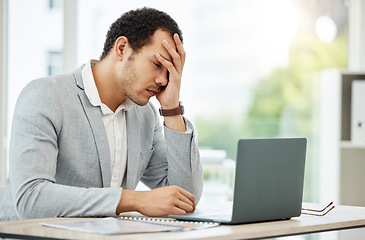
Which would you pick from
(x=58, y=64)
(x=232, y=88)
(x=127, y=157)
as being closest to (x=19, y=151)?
(x=127, y=157)

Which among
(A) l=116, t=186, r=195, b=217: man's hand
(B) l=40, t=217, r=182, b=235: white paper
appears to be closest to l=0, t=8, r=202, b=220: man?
(A) l=116, t=186, r=195, b=217: man's hand

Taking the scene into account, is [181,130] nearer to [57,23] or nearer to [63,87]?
[63,87]

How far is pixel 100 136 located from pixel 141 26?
0.39 metres

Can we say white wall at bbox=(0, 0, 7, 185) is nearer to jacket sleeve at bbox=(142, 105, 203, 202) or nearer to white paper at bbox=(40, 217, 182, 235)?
jacket sleeve at bbox=(142, 105, 203, 202)

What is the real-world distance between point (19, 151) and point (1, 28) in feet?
7.33

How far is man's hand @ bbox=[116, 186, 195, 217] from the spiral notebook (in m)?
0.06

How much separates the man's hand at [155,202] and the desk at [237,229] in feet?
0.49

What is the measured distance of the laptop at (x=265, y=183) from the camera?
141 cm

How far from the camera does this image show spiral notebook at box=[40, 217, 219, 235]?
4.08 ft

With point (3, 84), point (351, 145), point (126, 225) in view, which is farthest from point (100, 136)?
point (351, 145)

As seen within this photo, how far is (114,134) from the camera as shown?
6.24 ft

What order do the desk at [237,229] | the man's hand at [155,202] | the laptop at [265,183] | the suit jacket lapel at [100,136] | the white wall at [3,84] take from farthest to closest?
1. the white wall at [3,84]
2. the suit jacket lapel at [100,136]
3. the man's hand at [155,202]
4. the laptop at [265,183]
5. the desk at [237,229]

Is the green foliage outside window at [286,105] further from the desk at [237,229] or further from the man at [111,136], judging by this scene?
the desk at [237,229]

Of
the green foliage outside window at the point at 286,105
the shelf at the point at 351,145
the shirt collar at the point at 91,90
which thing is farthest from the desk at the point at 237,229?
the green foliage outside window at the point at 286,105
